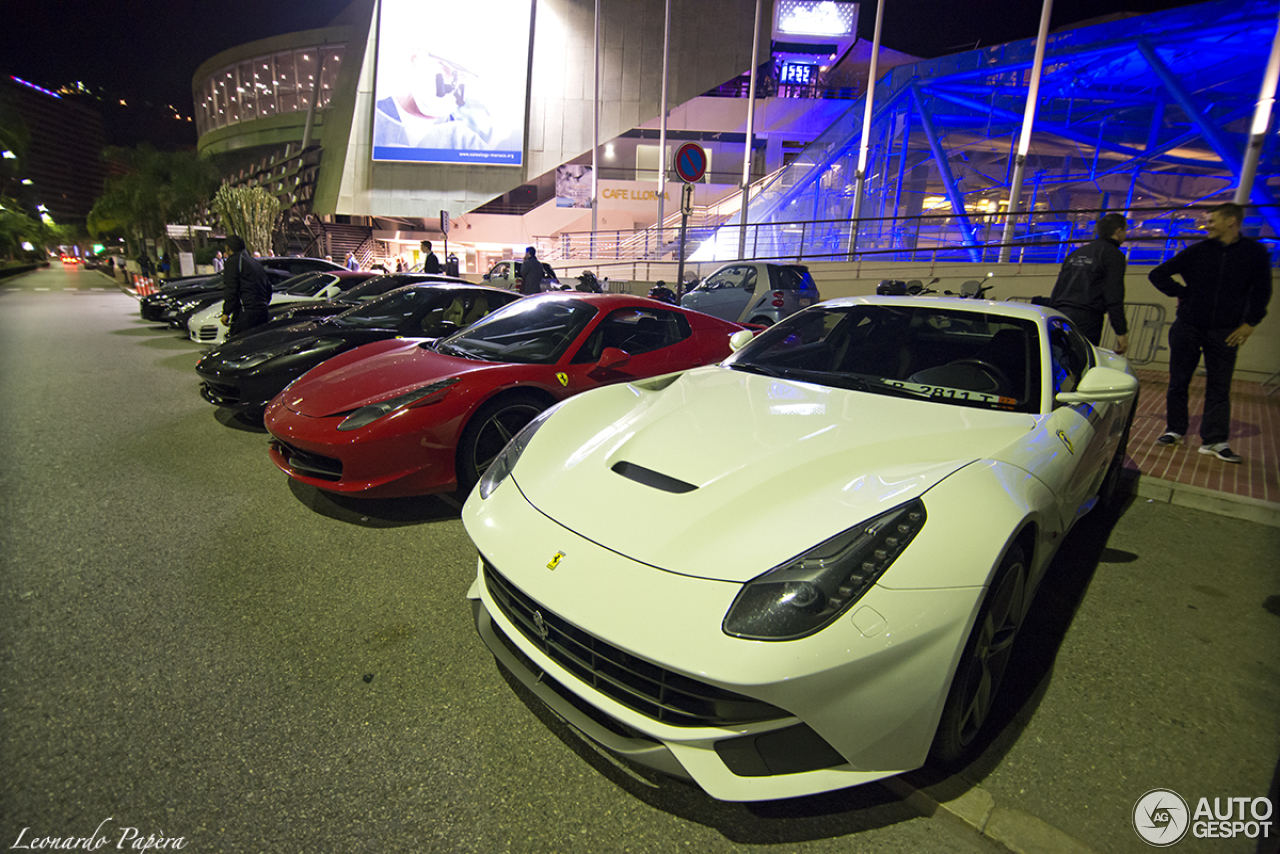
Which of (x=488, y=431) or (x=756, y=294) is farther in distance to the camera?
(x=756, y=294)

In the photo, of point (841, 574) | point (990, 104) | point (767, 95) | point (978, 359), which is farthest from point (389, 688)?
point (767, 95)

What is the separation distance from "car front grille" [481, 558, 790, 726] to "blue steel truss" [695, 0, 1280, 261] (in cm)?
1228

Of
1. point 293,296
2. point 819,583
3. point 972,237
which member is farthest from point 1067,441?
point 972,237

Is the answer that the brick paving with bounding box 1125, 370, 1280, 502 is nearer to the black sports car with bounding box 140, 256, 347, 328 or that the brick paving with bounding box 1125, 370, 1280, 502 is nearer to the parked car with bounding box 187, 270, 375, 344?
the parked car with bounding box 187, 270, 375, 344

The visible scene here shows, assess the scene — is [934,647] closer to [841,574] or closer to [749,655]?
[841,574]

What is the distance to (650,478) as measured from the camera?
1935 millimetres

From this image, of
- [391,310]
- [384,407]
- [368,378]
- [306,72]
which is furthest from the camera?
[306,72]

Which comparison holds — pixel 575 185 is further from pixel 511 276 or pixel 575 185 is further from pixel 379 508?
pixel 379 508

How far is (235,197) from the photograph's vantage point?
32219 millimetres

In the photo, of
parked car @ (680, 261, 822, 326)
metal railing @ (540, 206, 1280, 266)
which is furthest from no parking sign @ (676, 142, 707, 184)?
metal railing @ (540, 206, 1280, 266)

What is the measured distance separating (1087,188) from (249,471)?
18.1 metres

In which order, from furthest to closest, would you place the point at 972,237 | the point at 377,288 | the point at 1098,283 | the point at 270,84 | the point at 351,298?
1. the point at 270,84
2. the point at 972,237
3. the point at 377,288
4. the point at 351,298
5. the point at 1098,283

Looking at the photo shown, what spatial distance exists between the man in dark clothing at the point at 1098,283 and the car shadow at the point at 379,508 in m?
4.85

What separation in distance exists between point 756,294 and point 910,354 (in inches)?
277
